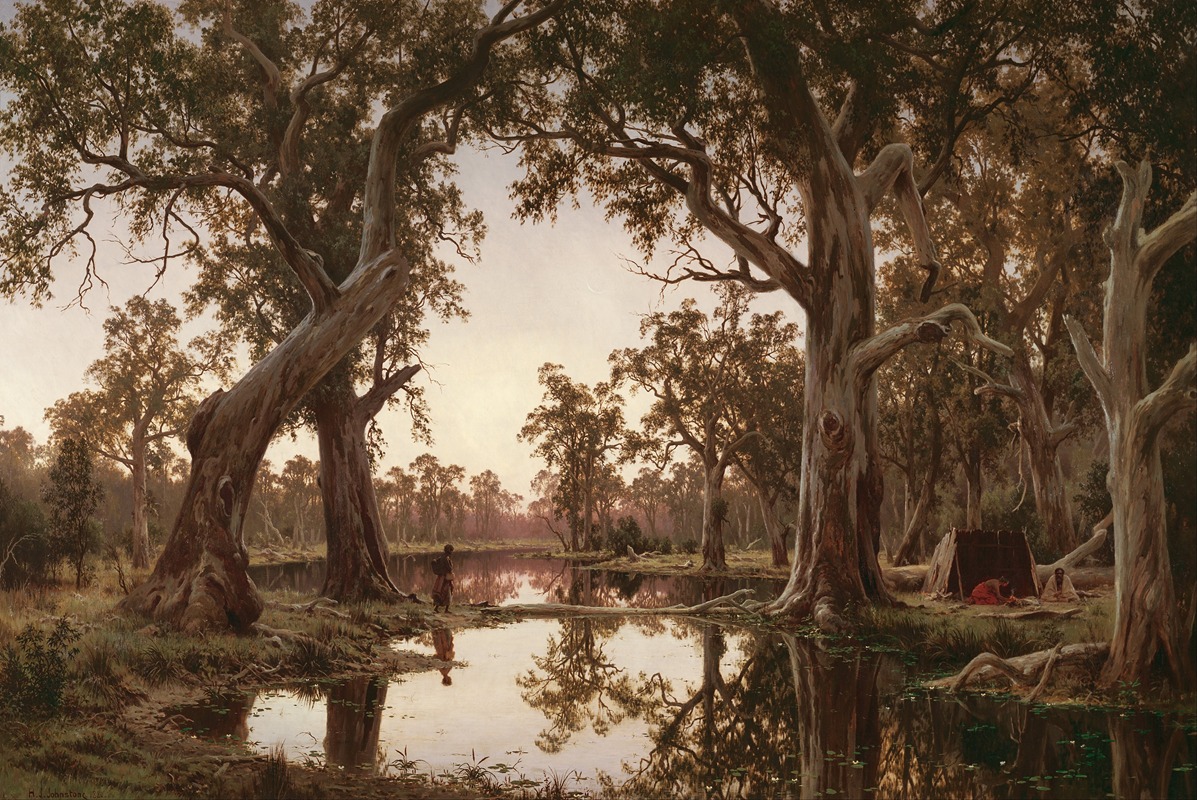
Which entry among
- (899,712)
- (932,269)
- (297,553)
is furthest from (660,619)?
(297,553)

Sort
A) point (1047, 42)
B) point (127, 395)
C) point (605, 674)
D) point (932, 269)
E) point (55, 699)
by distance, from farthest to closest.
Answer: point (127, 395) → point (932, 269) → point (1047, 42) → point (605, 674) → point (55, 699)

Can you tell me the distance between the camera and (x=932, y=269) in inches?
851

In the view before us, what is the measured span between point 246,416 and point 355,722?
285 inches

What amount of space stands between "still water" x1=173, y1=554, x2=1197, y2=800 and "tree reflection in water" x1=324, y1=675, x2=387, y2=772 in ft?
0.12

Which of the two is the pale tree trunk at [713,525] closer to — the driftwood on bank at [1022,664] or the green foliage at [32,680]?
the driftwood on bank at [1022,664]

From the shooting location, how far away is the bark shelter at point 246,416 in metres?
15.7

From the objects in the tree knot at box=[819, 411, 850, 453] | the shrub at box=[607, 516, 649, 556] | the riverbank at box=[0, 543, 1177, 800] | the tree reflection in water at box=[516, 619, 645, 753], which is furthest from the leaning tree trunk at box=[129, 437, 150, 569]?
the tree knot at box=[819, 411, 850, 453]

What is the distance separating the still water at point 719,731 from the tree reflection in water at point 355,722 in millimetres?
38

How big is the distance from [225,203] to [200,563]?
38.1ft

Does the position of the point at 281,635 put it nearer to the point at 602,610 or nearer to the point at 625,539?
the point at 602,610

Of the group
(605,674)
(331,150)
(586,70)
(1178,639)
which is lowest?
(605,674)

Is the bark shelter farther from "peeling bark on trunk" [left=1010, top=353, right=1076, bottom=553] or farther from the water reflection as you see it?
"peeling bark on trunk" [left=1010, top=353, right=1076, bottom=553]

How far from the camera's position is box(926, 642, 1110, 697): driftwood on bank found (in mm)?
12453

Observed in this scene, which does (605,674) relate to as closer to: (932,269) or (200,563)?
(200,563)
